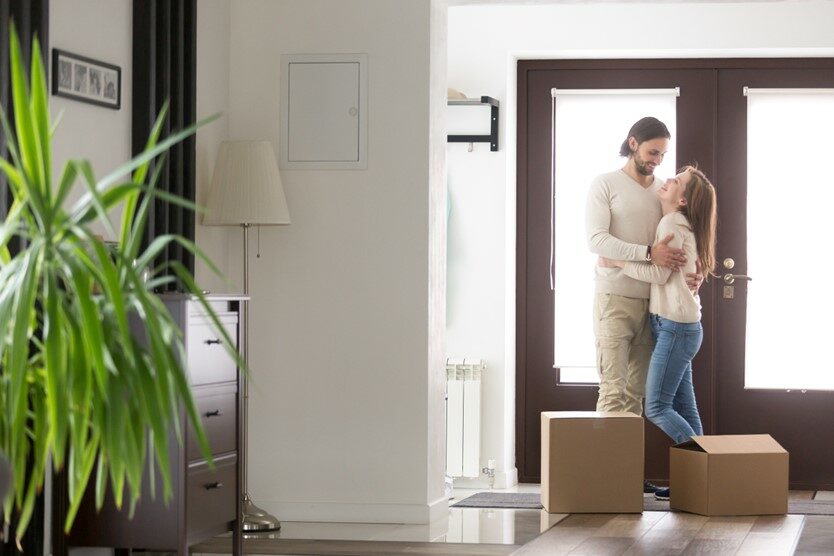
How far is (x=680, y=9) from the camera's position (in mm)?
6074

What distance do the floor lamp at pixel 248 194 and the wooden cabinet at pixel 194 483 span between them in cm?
81

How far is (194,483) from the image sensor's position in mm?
3447

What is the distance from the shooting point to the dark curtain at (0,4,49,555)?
329 centimetres

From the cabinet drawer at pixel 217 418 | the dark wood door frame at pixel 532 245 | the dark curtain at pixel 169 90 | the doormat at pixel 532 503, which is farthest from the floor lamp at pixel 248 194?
the dark wood door frame at pixel 532 245

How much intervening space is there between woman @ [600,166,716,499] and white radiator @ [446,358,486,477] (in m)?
0.89

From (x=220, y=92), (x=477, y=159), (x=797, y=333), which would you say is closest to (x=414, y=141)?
(x=220, y=92)

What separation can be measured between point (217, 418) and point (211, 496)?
0.71 ft

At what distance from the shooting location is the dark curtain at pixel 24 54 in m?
3.29

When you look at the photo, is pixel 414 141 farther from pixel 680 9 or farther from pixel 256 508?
pixel 680 9

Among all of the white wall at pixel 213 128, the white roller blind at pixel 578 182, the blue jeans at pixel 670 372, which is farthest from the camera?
the white roller blind at pixel 578 182

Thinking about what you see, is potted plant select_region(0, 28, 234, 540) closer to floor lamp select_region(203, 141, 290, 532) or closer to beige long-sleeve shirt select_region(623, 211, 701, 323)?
floor lamp select_region(203, 141, 290, 532)

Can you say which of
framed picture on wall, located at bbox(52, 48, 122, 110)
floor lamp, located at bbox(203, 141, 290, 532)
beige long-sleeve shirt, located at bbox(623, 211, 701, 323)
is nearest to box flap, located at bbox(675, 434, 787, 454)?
beige long-sleeve shirt, located at bbox(623, 211, 701, 323)

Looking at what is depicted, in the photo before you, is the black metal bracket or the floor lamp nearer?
the floor lamp

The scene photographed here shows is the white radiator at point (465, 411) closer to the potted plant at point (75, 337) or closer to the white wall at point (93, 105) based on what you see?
the white wall at point (93, 105)
